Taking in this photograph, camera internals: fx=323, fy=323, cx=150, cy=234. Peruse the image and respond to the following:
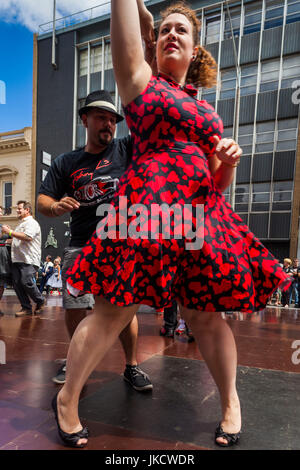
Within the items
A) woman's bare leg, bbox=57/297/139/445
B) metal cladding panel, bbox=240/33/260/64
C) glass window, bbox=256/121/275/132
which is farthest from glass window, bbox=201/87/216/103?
woman's bare leg, bbox=57/297/139/445

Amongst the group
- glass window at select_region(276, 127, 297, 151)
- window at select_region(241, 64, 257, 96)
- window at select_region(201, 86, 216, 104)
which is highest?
window at select_region(241, 64, 257, 96)

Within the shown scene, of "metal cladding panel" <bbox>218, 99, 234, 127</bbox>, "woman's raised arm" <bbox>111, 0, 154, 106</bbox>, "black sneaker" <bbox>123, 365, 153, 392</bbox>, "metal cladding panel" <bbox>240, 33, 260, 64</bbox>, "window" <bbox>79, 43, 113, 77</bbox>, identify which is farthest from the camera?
"window" <bbox>79, 43, 113, 77</bbox>

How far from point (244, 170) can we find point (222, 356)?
16.4 meters

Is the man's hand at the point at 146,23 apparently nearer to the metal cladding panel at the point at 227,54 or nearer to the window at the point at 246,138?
the window at the point at 246,138

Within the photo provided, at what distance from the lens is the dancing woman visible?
1256 millimetres

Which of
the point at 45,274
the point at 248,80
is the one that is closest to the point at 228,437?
the point at 45,274

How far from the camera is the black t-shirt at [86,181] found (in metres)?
2.03

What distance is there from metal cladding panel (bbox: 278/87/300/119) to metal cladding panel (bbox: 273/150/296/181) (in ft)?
5.90

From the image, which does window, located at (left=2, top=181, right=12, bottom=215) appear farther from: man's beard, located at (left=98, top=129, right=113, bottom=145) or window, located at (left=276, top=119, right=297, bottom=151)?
man's beard, located at (left=98, top=129, right=113, bottom=145)

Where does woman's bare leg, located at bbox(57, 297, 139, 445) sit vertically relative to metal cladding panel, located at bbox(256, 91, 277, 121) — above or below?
below

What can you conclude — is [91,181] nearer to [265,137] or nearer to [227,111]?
[265,137]

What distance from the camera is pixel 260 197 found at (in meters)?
16.5

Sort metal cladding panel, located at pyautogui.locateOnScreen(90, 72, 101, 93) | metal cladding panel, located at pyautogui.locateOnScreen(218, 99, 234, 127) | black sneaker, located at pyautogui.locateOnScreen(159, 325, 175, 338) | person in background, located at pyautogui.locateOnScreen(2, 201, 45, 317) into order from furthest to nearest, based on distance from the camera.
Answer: metal cladding panel, located at pyautogui.locateOnScreen(90, 72, 101, 93), metal cladding panel, located at pyautogui.locateOnScreen(218, 99, 234, 127), person in background, located at pyautogui.locateOnScreen(2, 201, 45, 317), black sneaker, located at pyautogui.locateOnScreen(159, 325, 175, 338)
